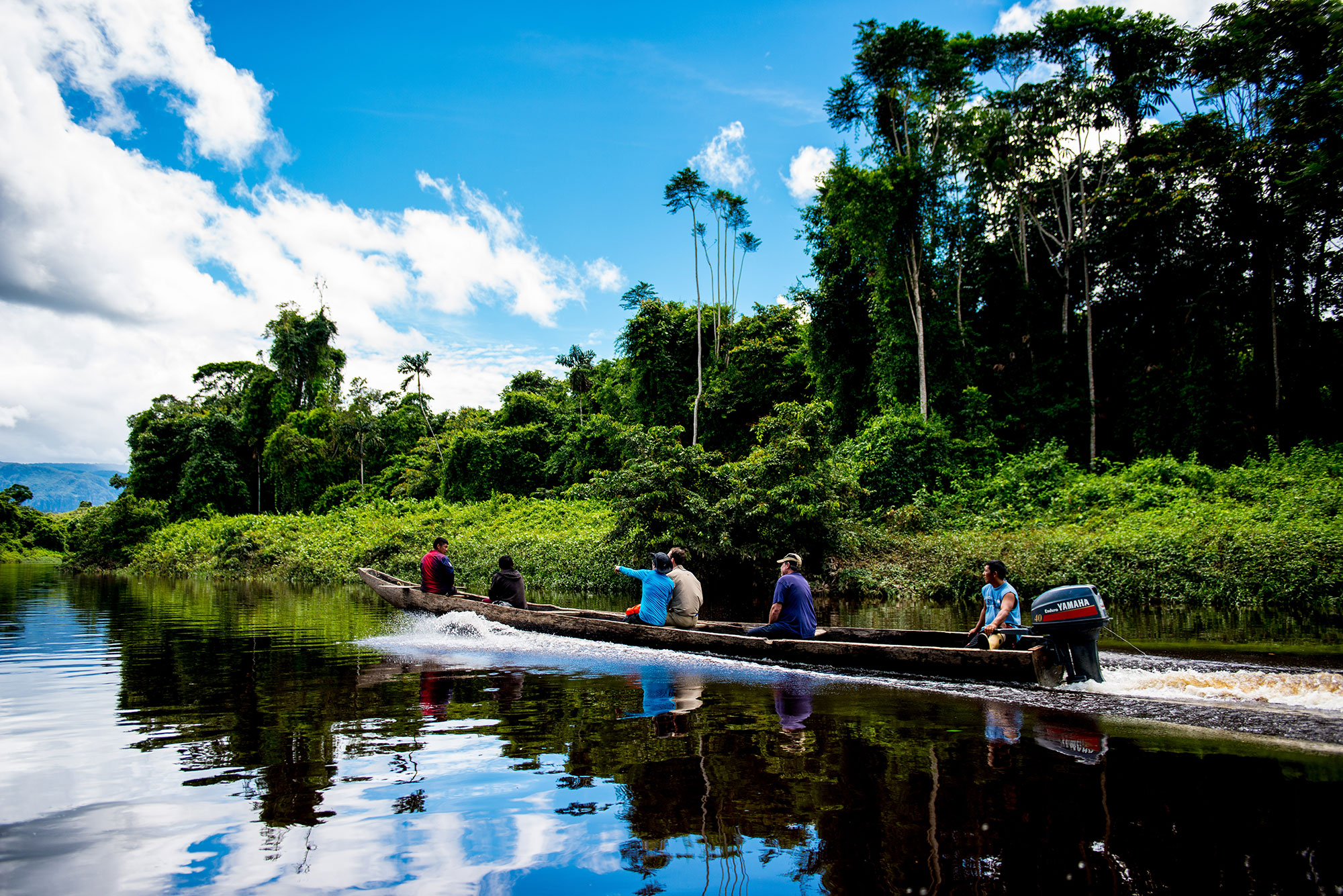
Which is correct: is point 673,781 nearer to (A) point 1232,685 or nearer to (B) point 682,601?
(A) point 1232,685

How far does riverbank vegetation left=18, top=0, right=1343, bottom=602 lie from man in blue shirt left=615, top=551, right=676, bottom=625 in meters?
7.44

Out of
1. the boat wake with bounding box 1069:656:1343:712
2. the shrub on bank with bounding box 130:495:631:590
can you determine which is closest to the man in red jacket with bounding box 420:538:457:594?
the shrub on bank with bounding box 130:495:631:590

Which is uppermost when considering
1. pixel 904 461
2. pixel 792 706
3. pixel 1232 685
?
pixel 904 461

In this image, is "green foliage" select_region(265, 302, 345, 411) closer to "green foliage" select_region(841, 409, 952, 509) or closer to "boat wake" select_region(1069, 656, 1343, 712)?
"green foliage" select_region(841, 409, 952, 509)

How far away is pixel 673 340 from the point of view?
111 feet

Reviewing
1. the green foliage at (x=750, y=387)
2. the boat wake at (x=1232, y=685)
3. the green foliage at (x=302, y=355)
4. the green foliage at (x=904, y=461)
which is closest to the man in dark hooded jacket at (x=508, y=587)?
the boat wake at (x=1232, y=685)

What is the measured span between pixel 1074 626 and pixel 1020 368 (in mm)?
19822

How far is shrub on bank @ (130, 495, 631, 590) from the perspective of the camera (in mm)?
20969

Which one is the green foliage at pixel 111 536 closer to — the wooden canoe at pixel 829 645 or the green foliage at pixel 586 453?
the green foliage at pixel 586 453

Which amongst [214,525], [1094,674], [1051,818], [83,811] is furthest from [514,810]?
[214,525]

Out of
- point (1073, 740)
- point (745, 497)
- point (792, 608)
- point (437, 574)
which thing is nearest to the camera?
point (1073, 740)

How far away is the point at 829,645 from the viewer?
748cm

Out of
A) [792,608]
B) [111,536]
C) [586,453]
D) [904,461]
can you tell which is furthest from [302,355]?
[792,608]

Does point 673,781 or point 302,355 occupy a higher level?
point 302,355
